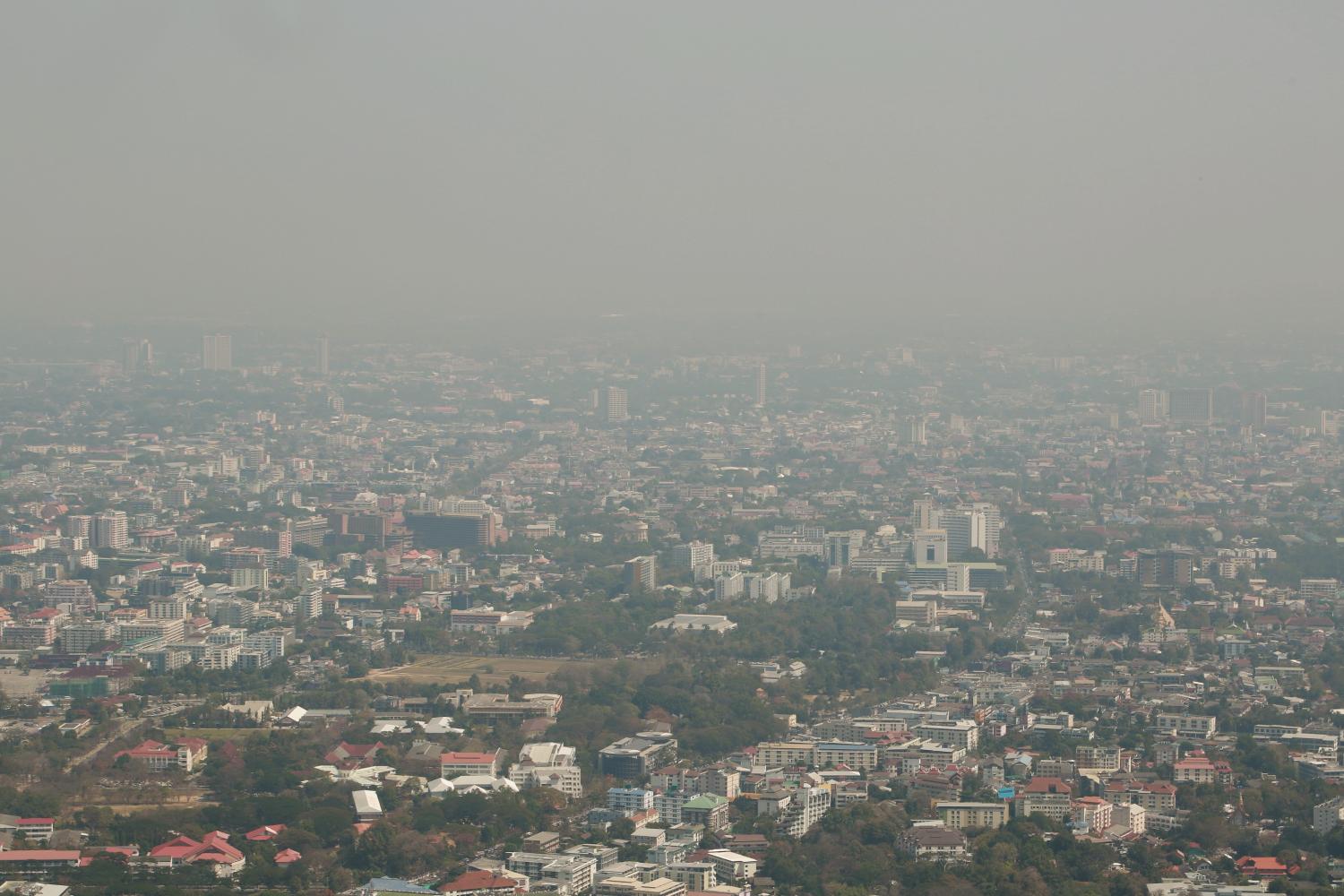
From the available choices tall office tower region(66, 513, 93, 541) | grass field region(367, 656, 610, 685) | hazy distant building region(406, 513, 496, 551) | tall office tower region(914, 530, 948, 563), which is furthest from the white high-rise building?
tall office tower region(66, 513, 93, 541)

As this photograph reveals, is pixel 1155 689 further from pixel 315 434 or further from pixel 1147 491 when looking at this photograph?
pixel 315 434

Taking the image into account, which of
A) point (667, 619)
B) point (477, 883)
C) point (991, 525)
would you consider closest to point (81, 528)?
point (667, 619)

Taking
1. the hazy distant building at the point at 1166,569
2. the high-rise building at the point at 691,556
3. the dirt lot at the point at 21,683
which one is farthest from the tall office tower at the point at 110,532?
the hazy distant building at the point at 1166,569

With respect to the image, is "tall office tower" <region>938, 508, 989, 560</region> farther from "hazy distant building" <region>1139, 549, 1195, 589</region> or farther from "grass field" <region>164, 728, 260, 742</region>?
"grass field" <region>164, 728, 260, 742</region>

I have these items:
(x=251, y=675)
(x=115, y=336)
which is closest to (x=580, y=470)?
(x=115, y=336)

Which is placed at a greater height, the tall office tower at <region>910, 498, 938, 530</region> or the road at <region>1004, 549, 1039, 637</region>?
the tall office tower at <region>910, 498, 938, 530</region>
